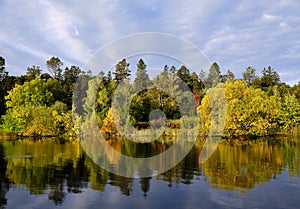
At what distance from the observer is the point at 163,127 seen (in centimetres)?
5325

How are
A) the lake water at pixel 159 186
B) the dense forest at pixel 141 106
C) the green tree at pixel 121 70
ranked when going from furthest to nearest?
the green tree at pixel 121 70, the dense forest at pixel 141 106, the lake water at pixel 159 186

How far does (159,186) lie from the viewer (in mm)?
15852

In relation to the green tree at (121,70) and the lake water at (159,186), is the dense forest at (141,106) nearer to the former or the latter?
the green tree at (121,70)

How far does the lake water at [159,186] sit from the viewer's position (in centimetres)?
1281

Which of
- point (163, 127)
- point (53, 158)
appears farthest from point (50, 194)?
point (163, 127)

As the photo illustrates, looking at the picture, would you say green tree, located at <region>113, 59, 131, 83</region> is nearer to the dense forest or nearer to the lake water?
the dense forest

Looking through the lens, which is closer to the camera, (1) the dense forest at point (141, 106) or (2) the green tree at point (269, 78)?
(1) the dense forest at point (141, 106)

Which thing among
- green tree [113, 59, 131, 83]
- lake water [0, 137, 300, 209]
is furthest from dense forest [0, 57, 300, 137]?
lake water [0, 137, 300, 209]

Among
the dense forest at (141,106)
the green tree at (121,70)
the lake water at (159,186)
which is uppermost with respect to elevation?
the green tree at (121,70)

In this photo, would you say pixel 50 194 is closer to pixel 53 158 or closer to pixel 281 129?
pixel 53 158

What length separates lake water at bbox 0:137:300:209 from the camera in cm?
1281

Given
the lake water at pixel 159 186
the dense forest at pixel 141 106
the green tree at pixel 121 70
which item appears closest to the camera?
the lake water at pixel 159 186

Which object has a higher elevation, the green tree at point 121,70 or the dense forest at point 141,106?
the green tree at point 121,70

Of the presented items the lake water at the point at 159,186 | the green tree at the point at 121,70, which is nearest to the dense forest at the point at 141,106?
the green tree at the point at 121,70
